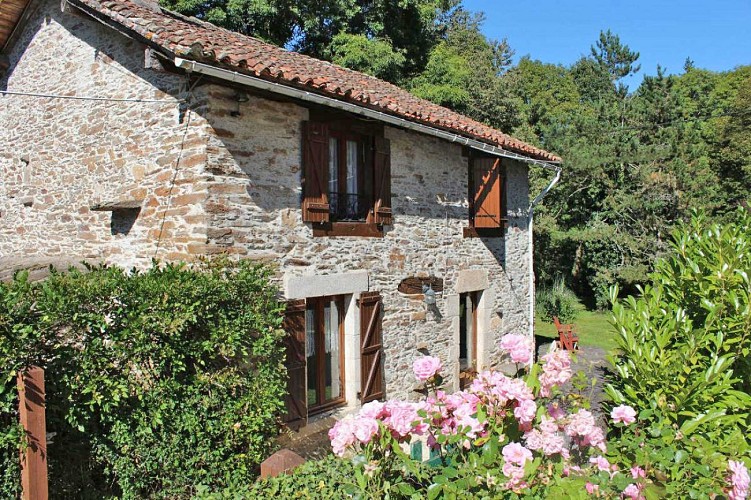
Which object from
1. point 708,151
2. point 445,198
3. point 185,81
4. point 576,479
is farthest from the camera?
point 708,151

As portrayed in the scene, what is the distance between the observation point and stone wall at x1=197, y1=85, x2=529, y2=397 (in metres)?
5.79

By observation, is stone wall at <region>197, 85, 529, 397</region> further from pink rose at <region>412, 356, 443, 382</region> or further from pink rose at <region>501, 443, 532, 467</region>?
pink rose at <region>501, 443, 532, 467</region>

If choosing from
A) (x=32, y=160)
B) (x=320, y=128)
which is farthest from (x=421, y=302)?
(x=32, y=160)

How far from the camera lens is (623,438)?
287 cm

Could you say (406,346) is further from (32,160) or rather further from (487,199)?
(32,160)

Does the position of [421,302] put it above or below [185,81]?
below

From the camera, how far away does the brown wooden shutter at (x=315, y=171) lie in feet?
21.2

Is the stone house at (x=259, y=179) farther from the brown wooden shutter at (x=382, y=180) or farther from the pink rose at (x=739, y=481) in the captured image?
the pink rose at (x=739, y=481)

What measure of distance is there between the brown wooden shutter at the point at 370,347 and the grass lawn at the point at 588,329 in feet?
30.9

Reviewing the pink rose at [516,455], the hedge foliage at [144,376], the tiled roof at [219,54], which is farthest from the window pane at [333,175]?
the pink rose at [516,455]

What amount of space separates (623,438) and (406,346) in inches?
209

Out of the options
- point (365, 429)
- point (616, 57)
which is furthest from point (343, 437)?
point (616, 57)

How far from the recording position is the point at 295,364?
246 inches

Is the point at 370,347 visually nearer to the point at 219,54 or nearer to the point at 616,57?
the point at 219,54
